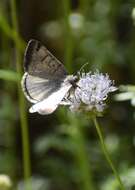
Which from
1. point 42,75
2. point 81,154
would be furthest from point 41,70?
point 81,154

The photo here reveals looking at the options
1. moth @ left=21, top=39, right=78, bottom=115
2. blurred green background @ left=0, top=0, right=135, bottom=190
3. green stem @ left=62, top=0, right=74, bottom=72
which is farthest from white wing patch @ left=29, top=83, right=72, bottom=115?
green stem @ left=62, top=0, right=74, bottom=72

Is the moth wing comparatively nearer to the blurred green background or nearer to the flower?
the flower

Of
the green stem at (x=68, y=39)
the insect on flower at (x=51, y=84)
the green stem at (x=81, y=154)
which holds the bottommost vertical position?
the green stem at (x=81, y=154)

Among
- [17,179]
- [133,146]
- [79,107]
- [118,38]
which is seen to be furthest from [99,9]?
[79,107]

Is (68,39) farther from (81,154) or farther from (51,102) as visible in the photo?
(51,102)

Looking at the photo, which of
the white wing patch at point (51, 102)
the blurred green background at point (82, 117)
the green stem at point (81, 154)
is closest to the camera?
the white wing patch at point (51, 102)

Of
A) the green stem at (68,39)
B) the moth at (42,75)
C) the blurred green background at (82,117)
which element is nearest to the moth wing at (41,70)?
the moth at (42,75)

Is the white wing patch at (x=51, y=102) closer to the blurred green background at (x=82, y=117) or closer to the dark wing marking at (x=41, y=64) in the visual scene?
the dark wing marking at (x=41, y=64)

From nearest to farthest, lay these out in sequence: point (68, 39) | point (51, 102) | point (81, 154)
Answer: point (51, 102) → point (81, 154) → point (68, 39)
